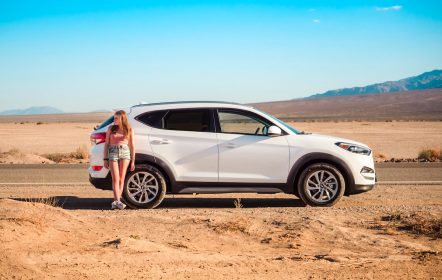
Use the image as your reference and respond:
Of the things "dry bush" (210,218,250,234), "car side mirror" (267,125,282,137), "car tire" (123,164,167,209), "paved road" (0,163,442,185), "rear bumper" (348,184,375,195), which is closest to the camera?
"dry bush" (210,218,250,234)

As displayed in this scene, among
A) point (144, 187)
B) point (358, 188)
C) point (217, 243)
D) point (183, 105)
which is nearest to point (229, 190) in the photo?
point (144, 187)

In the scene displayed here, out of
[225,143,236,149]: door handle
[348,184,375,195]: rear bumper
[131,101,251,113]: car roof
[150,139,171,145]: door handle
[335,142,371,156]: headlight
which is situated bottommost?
[348,184,375,195]: rear bumper

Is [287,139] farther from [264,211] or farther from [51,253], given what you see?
[51,253]

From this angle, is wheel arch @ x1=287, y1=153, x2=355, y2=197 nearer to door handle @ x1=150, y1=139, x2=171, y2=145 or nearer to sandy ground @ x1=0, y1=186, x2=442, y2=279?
sandy ground @ x1=0, y1=186, x2=442, y2=279

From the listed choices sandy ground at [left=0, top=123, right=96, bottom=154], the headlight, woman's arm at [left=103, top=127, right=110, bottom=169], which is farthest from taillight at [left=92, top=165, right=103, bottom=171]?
sandy ground at [left=0, top=123, right=96, bottom=154]

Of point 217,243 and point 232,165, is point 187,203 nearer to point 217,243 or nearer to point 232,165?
point 232,165

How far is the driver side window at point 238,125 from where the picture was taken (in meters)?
10.7

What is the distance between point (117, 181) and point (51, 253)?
3134 mm

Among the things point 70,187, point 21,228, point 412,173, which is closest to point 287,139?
point 21,228

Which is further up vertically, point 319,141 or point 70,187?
point 319,141

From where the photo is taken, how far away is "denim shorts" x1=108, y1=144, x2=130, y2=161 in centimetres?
1015

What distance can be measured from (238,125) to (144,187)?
1876mm

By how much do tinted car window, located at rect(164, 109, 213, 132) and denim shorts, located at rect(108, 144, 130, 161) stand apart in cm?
90

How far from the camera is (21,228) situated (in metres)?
7.85
